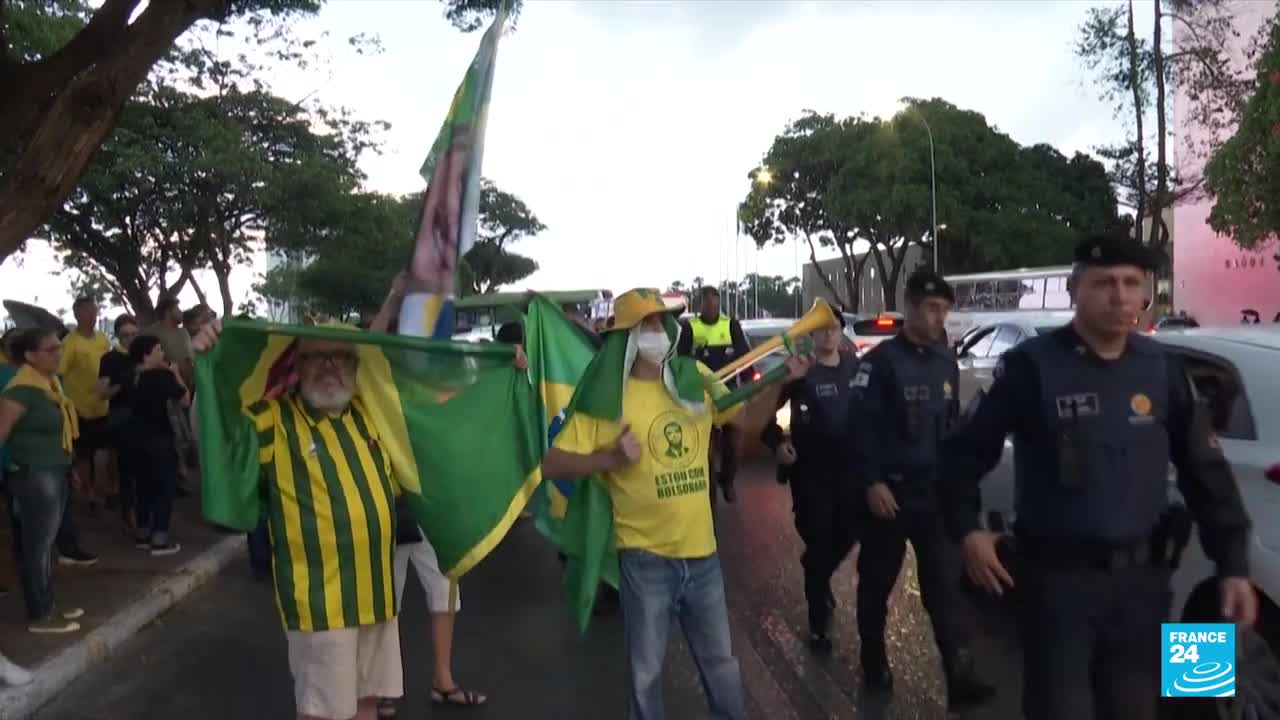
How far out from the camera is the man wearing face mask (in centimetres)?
430

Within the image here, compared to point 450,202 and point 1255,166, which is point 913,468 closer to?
point 450,202

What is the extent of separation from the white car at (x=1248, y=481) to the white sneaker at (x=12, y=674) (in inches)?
196

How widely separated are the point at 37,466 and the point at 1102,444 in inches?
247

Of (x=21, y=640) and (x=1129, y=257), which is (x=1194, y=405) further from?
(x=21, y=640)

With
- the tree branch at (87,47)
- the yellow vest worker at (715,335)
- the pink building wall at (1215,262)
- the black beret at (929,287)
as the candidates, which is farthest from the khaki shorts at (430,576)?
the pink building wall at (1215,262)

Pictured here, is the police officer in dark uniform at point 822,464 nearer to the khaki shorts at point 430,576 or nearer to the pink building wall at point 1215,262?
the khaki shorts at point 430,576

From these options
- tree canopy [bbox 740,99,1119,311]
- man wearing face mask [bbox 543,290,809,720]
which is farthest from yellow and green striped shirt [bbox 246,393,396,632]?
tree canopy [bbox 740,99,1119,311]

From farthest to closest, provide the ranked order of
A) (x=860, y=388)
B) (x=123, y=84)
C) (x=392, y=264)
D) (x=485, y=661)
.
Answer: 1. (x=392, y=264)
2. (x=123, y=84)
3. (x=485, y=661)
4. (x=860, y=388)

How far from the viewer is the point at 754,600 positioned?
7.84m

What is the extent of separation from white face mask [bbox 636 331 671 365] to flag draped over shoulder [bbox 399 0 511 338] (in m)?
1.24

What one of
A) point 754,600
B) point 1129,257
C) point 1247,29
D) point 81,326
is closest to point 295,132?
point 81,326

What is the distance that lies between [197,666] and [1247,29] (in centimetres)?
3411

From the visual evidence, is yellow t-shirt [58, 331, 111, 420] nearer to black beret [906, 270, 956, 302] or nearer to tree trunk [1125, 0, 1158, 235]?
black beret [906, 270, 956, 302]

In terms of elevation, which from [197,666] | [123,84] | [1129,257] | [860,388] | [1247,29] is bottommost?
[197,666]
